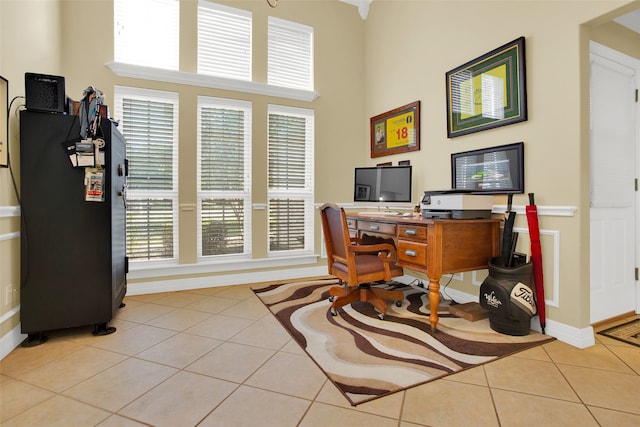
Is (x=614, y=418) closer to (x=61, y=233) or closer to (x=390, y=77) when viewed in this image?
(x=61, y=233)

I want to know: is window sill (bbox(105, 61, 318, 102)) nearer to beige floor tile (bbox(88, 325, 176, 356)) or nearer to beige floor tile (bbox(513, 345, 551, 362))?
beige floor tile (bbox(88, 325, 176, 356))

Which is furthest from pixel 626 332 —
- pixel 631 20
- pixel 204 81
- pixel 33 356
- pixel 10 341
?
pixel 204 81

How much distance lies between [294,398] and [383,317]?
4.07ft

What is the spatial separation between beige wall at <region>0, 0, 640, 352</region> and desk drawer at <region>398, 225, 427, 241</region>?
0.83m

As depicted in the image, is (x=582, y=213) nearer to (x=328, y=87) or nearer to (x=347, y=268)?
(x=347, y=268)

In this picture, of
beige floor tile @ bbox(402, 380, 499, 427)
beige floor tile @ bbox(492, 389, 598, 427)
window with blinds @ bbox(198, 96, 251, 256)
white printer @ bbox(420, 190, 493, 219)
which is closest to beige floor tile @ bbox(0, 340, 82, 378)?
window with blinds @ bbox(198, 96, 251, 256)

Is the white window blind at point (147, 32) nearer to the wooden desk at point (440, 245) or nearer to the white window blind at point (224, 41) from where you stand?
the white window blind at point (224, 41)

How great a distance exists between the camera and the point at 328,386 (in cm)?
164

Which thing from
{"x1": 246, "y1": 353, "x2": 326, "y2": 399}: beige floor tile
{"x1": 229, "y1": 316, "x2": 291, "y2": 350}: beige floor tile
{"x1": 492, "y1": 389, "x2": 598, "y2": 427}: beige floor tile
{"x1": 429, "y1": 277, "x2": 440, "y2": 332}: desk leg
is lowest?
{"x1": 492, "y1": 389, "x2": 598, "y2": 427}: beige floor tile

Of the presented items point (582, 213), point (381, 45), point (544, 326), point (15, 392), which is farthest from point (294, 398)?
point (381, 45)

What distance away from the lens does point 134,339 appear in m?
2.21

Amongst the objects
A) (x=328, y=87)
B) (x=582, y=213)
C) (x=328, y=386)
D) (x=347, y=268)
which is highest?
(x=328, y=87)

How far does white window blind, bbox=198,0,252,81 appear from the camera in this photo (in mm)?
3586

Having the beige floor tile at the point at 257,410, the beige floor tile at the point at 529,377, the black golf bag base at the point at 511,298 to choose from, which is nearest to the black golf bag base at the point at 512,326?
the black golf bag base at the point at 511,298
